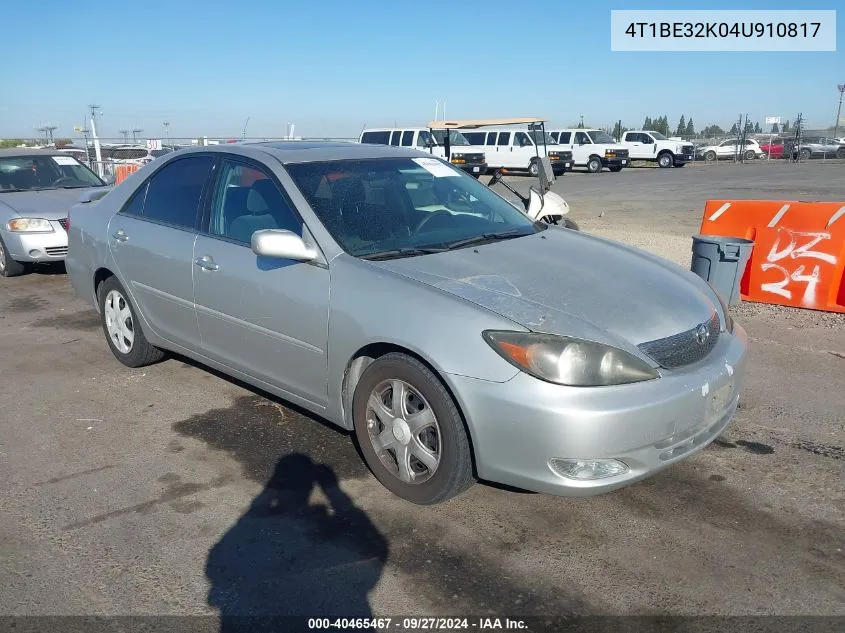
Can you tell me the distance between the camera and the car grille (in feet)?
10.5

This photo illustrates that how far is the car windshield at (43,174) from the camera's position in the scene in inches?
382

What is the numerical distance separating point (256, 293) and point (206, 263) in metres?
0.52

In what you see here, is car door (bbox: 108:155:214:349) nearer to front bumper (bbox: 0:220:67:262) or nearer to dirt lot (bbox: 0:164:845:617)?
dirt lot (bbox: 0:164:845:617)

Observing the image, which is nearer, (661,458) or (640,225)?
(661,458)

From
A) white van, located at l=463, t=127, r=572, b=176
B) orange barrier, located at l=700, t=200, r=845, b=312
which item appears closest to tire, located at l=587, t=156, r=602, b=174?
white van, located at l=463, t=127, r=572, b=176

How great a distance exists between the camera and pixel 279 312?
12.9 ft

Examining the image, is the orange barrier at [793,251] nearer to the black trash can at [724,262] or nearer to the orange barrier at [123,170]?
the black trash can at [724,262]

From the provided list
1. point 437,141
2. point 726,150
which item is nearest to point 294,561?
point 437,141

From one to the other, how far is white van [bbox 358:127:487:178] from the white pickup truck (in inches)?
437

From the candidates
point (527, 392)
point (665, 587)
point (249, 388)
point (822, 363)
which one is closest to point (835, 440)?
point (822, 363)

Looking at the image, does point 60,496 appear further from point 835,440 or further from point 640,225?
point 640,225

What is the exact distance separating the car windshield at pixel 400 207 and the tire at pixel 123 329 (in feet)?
6.40

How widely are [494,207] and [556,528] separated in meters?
2.18

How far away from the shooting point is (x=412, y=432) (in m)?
3.43
